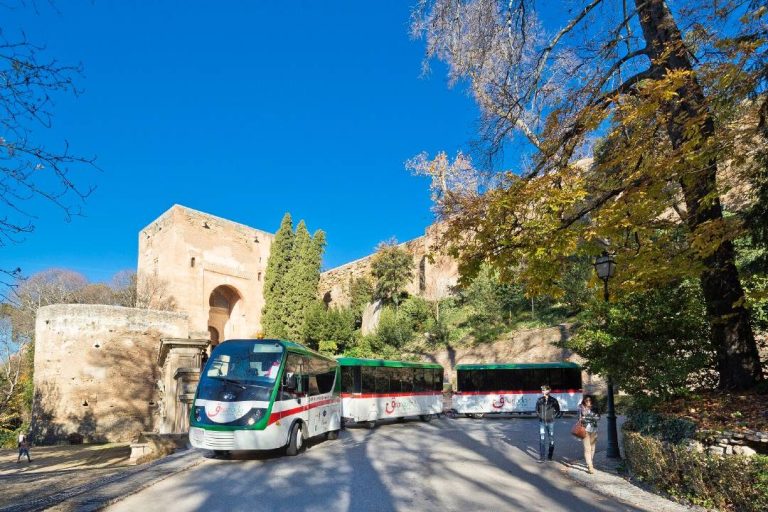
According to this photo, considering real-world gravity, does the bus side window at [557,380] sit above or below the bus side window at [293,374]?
below

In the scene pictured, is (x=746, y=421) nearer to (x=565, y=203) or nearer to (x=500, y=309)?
(x=565, y=203)

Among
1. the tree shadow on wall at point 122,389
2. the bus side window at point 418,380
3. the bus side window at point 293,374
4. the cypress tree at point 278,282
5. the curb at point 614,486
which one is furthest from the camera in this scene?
the cypress tree at point 278,282

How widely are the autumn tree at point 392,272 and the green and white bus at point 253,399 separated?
1022 inches

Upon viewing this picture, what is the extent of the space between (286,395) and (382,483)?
129 inches

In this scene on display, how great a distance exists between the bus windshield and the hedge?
256 inches

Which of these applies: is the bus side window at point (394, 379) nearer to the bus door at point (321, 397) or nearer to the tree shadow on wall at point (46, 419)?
the bus door at point (321, 397)

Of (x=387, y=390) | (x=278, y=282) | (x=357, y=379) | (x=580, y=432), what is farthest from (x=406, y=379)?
(x=278, y=282)

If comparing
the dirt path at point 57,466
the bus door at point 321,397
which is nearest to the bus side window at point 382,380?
the bus door at point 321,397

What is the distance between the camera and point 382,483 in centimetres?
755

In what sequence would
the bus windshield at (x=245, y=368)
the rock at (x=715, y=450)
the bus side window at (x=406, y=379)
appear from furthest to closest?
the bus side window at (x=406, y=379)
the bus windshield at (x=245, y=368)
the rock at (x=715, y=450)

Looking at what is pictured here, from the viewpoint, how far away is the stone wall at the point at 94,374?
24125 mm

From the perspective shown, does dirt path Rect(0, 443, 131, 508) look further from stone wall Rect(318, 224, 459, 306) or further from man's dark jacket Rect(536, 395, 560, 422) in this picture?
stone wall Rect(318, 224, 459, 306)

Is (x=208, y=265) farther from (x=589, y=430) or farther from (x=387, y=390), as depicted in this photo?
(x=589, y=430)

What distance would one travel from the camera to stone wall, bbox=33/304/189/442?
2412 centimetres
